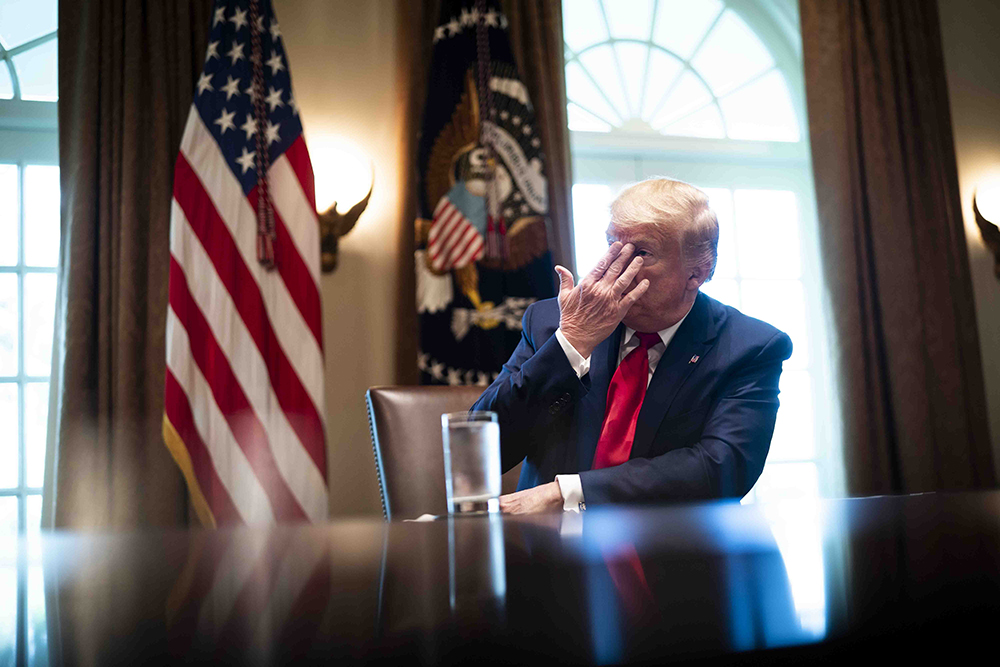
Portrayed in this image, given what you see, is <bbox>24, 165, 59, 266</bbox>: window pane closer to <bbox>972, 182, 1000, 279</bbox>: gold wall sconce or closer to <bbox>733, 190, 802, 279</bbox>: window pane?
<bbox>733, 190, 802, 279</bbox>: window pane

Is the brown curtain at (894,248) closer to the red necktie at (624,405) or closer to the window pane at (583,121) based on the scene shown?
the window pane at (583,121)

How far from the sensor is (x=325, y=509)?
8.01 ft

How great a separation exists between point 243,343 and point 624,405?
1479 mm

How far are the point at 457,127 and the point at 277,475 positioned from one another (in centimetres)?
156

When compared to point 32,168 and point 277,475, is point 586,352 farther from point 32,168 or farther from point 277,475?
point 32,168

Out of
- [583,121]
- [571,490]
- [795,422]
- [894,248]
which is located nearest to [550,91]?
[583,121]

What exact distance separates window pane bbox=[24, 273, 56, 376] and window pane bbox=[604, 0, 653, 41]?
3.02m

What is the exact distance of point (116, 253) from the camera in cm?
269

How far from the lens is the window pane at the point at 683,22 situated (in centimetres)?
386

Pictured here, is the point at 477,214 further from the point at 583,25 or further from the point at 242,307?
the point at 583,25

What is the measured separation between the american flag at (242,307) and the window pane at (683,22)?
222 cm

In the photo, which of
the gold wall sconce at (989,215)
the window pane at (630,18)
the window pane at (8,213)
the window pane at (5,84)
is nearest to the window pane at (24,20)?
the window pane at (5,84)

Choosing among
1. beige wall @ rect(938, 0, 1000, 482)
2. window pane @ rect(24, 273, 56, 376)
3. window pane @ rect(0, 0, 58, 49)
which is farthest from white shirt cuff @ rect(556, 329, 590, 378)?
beige wall @ rect(938, 0, 1000, 482)

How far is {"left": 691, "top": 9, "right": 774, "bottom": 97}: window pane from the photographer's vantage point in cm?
391
